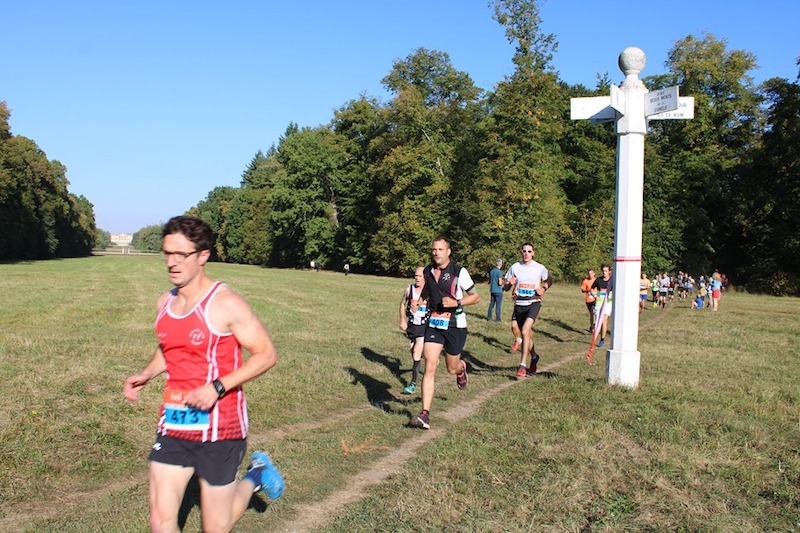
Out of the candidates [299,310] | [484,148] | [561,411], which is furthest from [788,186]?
[561,411]

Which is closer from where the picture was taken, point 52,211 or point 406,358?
point 406,358

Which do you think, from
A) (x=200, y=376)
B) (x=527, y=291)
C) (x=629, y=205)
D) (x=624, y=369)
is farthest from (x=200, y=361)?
(x=527, y=291)

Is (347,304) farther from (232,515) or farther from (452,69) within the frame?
(452,69)

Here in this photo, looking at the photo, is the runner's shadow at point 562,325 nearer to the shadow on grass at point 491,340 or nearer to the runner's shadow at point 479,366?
the shadow on grass at point 491,340

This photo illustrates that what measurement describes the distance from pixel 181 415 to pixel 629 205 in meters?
7.91

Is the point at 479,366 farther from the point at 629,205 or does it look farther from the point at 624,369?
the point at 629,205

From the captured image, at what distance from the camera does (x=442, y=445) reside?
22.3 ft

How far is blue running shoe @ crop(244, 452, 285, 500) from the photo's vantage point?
13.8 feet

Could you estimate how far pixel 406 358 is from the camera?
13.2 m

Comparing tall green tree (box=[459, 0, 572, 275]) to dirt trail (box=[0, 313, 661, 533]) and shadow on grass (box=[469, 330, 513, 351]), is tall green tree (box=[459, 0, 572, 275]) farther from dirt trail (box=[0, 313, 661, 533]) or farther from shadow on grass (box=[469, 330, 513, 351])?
dirt trail (box=[0, 313, 661, 533])

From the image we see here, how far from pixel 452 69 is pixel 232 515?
5926 cm

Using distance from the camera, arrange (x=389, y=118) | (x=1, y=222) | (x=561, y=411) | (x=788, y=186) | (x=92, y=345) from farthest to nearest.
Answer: (x=1, y=222) → (x=389, y=118) → (x=788, y=186) → (x=92, y=345) → (x=561, y=411)

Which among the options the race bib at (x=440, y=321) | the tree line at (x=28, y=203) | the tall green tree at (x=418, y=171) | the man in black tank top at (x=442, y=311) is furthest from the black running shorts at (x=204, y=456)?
the tree line at (x=28, y=203)

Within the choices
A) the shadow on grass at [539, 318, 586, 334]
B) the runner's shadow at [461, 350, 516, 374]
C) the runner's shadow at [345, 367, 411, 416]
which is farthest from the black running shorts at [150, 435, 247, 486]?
the shadow on grass at [539, 318, 586, 334]
